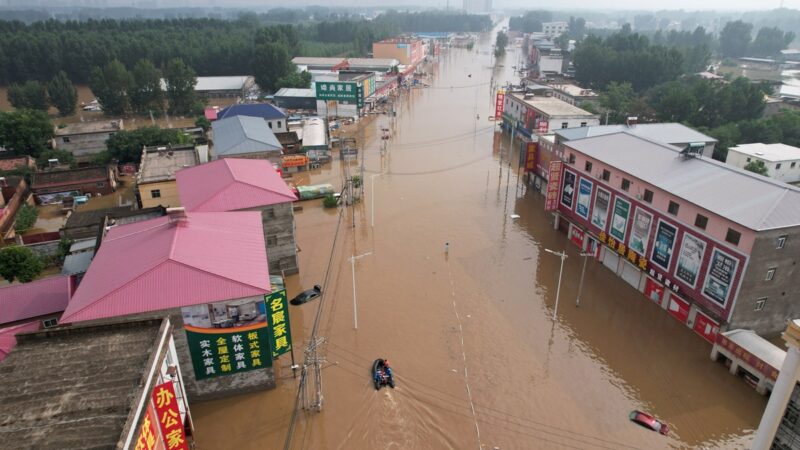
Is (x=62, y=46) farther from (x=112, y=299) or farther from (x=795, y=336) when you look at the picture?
(x=795, y=336)

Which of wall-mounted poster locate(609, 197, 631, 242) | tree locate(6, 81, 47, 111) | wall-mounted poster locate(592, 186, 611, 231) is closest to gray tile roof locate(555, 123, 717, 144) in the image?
wall-mounted poster locate(592, 186, 611, 231)

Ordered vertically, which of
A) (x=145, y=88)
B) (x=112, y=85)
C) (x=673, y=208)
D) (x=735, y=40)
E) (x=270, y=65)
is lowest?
(x=673, y=208)

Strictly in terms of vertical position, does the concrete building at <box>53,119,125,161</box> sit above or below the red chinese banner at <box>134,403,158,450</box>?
below

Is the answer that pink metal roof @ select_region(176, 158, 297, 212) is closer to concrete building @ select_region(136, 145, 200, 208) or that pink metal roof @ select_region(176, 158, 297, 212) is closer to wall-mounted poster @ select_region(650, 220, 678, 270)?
concrete building @ select_region(136, 145, 200, 208)

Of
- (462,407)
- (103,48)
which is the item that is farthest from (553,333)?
(103,48)

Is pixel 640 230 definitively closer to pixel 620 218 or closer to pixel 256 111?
pixel 620 218

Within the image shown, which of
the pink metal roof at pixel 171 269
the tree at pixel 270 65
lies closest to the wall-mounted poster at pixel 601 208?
the pink metal roof at pixel 171 269

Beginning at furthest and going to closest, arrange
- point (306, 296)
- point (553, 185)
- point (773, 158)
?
point (773, 158) < point (553, 185) < point (306, 296)

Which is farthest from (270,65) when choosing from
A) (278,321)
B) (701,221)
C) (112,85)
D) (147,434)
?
(147,434)

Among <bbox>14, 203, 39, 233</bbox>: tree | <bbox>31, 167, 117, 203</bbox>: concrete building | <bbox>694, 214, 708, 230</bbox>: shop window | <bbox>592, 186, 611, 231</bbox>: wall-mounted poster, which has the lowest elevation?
<bbox>14, 203, 39, 233</bbox>: tree
